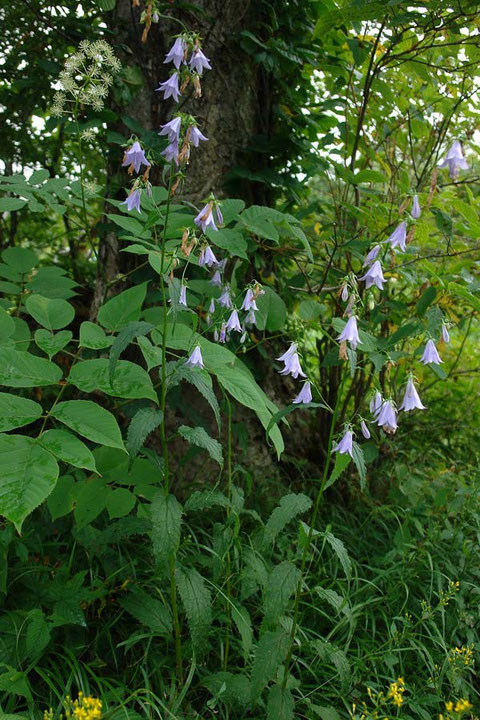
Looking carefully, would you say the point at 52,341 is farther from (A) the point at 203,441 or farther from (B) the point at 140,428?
(A) the point at 203,441

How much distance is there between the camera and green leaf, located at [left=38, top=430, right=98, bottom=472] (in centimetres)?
142

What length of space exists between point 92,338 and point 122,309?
0.56ft

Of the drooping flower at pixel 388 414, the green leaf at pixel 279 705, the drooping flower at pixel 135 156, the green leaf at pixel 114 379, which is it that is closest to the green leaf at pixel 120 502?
the green leaf at pixel 114 379

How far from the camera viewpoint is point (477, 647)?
2266mm

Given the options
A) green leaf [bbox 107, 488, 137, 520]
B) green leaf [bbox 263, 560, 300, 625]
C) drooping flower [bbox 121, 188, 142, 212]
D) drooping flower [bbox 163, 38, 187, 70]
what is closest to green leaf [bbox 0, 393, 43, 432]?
green leaf [bbox 107, 488, 137, 520]

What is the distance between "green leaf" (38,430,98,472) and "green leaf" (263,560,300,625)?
2.00ft

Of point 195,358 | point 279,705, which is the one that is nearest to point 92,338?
point 195,358

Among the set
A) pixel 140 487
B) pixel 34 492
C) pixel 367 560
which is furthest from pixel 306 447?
pixel 34 492

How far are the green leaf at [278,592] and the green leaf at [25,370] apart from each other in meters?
0.85

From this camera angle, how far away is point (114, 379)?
1.68 meters

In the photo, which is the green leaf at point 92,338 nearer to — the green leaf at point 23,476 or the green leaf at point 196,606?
the green leaf at point 23,476

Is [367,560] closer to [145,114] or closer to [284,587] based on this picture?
[284,587]

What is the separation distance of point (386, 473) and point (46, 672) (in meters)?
2.01

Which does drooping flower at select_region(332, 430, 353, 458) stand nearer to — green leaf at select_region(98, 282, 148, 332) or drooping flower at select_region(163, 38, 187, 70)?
green leaf at select_region(98, 282, 148, 332)
